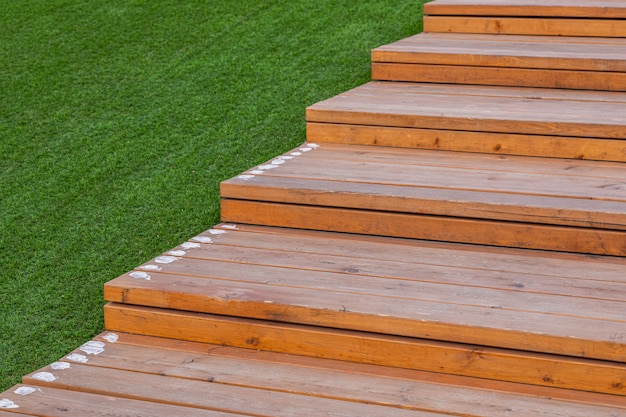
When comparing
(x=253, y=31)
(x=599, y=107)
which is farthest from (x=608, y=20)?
(x=253, y=31)

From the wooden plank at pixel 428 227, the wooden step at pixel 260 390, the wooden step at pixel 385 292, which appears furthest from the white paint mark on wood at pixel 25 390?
the wooden plank at pixel 428 227

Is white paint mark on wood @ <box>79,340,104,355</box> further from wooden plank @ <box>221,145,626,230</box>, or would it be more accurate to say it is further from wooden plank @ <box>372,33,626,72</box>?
wooden plank @ <box>372,33,626,72</box>

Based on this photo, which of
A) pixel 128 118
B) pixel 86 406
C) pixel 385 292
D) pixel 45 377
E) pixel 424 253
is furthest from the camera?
pixel 128 118

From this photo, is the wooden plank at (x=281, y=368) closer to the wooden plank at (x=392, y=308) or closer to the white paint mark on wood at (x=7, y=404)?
the wooden plank at (x=392, y=308)

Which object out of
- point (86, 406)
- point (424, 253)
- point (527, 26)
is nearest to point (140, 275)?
point (86, 406)

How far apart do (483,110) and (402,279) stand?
3.58 feet

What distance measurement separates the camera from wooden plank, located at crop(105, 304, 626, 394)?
7.30 feet

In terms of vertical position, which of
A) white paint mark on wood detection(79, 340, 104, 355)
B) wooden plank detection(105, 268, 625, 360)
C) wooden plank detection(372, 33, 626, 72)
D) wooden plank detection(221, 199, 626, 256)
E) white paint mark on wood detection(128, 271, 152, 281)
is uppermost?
wooden plank detection(372, 33, 626, 72)

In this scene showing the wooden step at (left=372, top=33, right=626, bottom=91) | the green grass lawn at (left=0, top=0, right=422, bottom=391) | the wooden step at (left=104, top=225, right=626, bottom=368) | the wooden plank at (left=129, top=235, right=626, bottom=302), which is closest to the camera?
the wooden step at (left=104, top=225, right=626, bottom=368)

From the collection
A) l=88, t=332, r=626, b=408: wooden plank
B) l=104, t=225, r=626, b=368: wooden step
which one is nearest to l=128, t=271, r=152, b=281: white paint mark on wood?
l=104, t=225, r=626, b=368: wooden step

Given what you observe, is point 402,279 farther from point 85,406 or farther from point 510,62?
point 510,62

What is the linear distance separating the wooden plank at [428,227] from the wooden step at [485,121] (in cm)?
58

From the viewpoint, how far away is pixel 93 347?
255 cm

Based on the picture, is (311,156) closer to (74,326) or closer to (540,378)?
(74,326)
